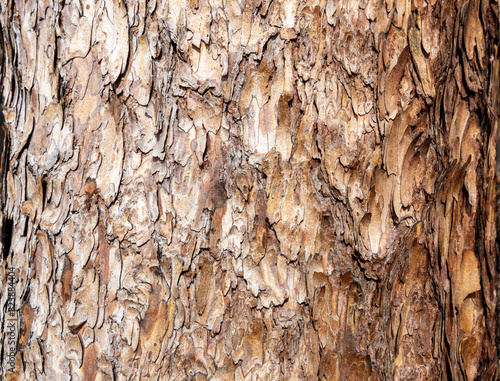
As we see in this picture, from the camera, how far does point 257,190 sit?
0.71 m

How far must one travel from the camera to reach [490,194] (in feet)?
2.33

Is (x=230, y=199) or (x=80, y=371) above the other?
(x=230, y=199)

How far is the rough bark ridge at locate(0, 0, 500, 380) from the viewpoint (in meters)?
0.70

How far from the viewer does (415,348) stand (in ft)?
2.36

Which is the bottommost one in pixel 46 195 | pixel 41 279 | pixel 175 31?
pixel 41 279

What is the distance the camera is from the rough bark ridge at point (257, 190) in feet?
2.29

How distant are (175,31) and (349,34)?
31 centimetres

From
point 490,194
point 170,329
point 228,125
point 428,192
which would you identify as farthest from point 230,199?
point 490,194

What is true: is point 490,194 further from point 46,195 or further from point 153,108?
point 46,195

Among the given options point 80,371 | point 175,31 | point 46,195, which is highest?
point 175,31

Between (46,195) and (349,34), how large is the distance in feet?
1.99

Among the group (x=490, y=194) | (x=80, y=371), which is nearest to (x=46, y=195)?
(x=80, y=371)

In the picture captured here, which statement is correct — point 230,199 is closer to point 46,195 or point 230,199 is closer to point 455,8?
point 46,195

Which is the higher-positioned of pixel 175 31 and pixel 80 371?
pixel 175 31
